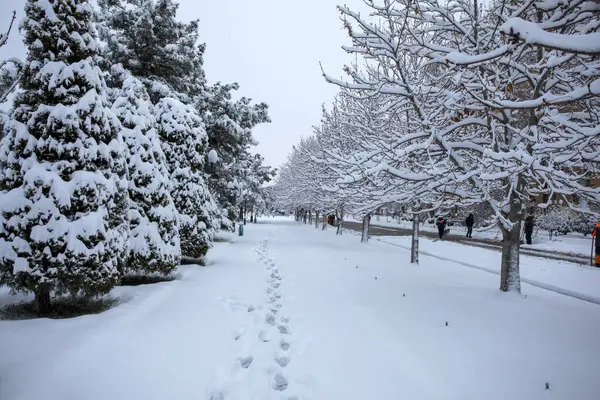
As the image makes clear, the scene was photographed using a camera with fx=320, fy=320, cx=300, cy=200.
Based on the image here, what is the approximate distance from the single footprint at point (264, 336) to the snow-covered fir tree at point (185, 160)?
569 centimetres

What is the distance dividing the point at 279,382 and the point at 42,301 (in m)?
4.02

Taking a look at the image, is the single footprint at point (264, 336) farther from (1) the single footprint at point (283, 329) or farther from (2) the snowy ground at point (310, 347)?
(1) the single footprint at point (283, 329)

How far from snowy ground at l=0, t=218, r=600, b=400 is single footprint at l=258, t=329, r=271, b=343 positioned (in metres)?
0.02

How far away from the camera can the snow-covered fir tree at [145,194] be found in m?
→ 6.85

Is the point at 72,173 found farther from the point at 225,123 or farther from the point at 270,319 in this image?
the point at 225,123

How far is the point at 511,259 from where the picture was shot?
6340 mm

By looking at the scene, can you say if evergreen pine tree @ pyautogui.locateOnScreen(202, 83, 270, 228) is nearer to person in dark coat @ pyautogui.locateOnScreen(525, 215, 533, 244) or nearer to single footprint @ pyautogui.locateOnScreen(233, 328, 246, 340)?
single footprint @ pyautogui.locateOnScreen(233, 328, 246, 340)

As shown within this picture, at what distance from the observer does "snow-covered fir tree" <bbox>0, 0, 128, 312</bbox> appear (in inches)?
176

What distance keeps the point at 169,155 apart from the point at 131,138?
229 centimetres

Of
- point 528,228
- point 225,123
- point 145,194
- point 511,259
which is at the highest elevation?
point 225,123

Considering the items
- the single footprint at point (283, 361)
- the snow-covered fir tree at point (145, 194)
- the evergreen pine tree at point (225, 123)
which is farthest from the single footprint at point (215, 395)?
the evergreen pine tree at point (225, 123)

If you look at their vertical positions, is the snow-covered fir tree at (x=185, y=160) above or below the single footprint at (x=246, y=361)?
above

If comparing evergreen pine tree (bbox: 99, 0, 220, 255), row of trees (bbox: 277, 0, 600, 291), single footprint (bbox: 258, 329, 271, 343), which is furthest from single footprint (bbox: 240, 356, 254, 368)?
evergreen pine tree (bbox: 99, 0, 220, 255)

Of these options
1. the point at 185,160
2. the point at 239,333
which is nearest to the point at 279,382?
the point at 239,333
